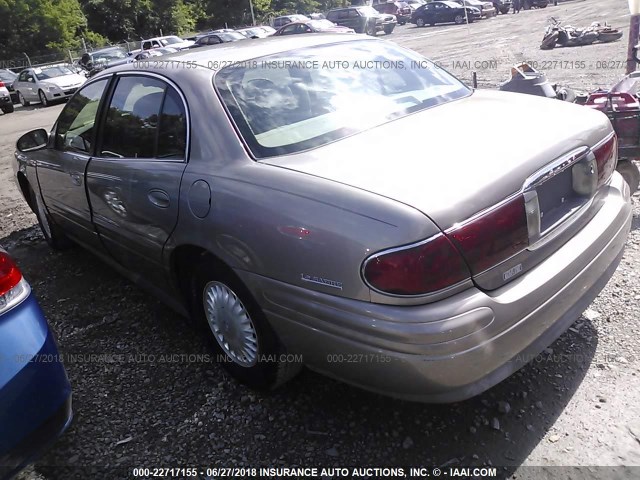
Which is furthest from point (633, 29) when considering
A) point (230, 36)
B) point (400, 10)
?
point (400, 10)

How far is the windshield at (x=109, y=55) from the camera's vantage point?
84.2ft

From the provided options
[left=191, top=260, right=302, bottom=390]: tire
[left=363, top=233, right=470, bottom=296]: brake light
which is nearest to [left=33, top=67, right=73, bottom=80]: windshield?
[left=191, top=260, right=302, bottom=390]: tire

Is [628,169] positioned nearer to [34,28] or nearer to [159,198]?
[159,198]

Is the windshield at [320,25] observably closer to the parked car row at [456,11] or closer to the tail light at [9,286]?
the parked car row at [456,11]

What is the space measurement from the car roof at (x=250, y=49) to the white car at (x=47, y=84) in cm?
1798

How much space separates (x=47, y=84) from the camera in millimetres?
19484

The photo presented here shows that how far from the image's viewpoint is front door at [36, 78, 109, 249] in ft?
12.1

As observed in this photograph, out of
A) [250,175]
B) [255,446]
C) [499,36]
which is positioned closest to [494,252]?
[250,175]

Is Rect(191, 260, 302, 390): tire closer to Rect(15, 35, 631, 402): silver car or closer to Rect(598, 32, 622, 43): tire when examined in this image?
Rect(15, 35, 631, 402): silver car

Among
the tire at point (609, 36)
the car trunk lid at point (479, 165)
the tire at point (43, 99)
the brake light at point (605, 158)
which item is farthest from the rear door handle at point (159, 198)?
the tire at point (43, 99)

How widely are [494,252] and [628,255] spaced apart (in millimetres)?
2245

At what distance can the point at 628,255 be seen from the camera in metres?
3.77

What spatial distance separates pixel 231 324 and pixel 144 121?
131cm

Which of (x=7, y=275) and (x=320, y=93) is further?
(x=320, y=93)
